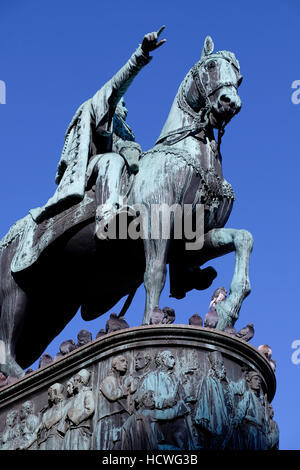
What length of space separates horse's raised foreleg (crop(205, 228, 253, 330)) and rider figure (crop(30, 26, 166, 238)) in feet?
4.87

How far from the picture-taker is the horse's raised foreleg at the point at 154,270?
16.5 metres

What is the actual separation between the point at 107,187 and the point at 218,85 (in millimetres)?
2199

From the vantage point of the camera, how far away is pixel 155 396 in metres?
15.2

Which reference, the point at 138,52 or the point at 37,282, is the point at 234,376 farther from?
the point at 138,52

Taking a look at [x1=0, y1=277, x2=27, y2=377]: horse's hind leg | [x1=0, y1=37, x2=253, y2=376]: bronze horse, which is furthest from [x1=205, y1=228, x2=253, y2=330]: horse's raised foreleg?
[x1=0, y1=277, x2=27, y2=377]: horse's hind leg

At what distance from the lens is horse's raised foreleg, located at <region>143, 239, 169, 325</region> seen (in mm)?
16500

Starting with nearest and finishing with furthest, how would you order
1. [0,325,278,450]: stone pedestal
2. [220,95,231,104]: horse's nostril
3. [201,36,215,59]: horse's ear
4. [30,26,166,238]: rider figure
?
[0,325,278,450]: stone pedestal, [30,26,166,238]: rider figure, [220,95,231,104]: horse's nostril, [201,36,215,59]: horse's ear

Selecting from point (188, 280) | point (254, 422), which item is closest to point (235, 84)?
point (188, 280)

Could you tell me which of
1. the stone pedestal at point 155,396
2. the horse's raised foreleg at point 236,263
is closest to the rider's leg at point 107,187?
the horse's raised foreleg at point 236,263

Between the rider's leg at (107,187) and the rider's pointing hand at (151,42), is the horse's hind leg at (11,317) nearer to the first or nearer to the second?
the rider's leg at (107,187)

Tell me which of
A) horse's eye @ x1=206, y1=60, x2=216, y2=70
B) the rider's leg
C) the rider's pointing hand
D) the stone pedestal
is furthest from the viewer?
horse's eye @ x1=206, y1=60, x2=216, y2=70

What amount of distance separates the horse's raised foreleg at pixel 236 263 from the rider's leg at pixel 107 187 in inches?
55.8

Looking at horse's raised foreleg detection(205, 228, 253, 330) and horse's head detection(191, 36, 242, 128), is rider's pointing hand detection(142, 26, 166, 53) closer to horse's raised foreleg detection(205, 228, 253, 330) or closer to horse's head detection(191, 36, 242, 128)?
horse's head detection(191, 36, 242, 128)

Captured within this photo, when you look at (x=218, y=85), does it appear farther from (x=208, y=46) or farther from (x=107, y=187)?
(x=107, y=187)
